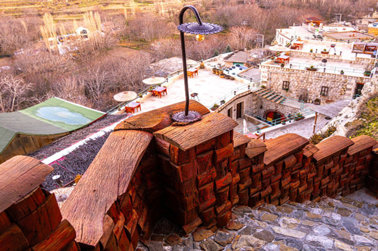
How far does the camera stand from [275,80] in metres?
22.0

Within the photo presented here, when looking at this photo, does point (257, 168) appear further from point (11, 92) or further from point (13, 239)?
point (11, 92)

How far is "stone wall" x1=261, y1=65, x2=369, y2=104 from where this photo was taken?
19.1 m

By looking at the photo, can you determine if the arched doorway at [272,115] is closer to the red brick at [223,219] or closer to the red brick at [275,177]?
the red brick at [275,177]

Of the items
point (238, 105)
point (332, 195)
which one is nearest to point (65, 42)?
point (238, 105)

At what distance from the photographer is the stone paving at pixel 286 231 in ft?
9.06

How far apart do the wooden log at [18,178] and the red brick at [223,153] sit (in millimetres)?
1640

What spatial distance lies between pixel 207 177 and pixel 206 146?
387 millimetres

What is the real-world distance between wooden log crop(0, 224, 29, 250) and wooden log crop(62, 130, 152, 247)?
0.37m

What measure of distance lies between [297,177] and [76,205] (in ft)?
11.5

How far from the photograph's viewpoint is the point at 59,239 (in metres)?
1.40

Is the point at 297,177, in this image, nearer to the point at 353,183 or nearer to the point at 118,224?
the point at 353,183

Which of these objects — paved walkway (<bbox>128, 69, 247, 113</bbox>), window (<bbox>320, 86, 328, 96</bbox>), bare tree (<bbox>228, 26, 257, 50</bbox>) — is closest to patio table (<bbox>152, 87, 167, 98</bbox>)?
paved walkway (<bbox>128, 69, 247, 113</bbox>)

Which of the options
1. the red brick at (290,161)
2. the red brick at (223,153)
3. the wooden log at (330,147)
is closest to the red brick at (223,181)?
the red brick at (223,153)

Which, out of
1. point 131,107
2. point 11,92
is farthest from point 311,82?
point 11,92
